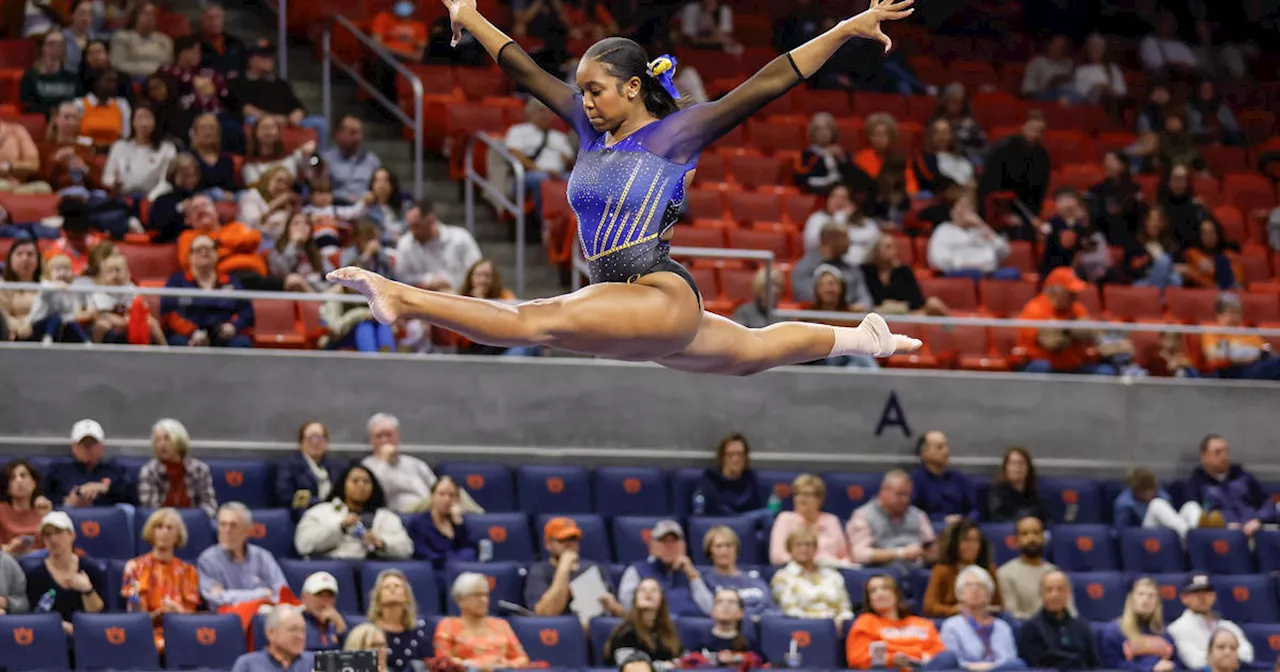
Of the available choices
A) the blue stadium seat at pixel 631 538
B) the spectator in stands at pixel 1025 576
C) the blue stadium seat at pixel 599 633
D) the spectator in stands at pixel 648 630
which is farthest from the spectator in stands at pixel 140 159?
the spectator in stands at pixel 1025 576

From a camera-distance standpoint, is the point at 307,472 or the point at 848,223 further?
the point at 848,223

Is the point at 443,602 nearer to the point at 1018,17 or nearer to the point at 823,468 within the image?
the point at 823,468

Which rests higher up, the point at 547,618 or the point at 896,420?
the point at 896,420

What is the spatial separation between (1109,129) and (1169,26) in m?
2.05

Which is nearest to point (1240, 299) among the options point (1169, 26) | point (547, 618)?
point (1169, 26)

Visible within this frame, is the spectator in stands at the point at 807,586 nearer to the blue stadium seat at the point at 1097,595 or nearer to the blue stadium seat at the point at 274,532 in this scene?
the blue stadium seat at the point at 1097,595

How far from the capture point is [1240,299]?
15273 mm

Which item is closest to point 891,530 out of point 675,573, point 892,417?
point 892,417

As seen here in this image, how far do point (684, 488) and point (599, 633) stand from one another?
213 centimetres

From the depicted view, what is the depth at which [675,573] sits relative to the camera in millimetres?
11766

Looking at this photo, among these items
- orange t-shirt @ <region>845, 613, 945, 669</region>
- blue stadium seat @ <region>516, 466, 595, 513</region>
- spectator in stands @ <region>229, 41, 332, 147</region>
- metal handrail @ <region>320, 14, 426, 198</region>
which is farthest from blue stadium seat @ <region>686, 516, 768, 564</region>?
spectator in stands @ <region>229, 41, 332, 147</region>

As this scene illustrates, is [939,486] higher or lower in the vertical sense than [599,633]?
higher

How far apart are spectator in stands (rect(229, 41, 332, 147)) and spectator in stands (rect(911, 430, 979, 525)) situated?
4969mm

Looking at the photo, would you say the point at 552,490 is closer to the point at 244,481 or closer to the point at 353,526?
the point at 353,526
